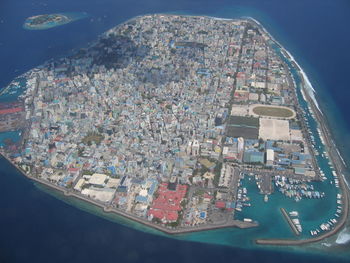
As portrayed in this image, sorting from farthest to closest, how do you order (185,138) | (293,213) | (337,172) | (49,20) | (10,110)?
1. (49,20)
2. (10,110)
3. (185,138)
4. (337,172)
5. (293,213)

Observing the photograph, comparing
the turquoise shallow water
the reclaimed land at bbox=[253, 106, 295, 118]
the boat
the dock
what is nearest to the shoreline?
the turquoise shallow water

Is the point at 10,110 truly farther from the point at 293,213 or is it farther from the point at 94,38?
the point at 293,213

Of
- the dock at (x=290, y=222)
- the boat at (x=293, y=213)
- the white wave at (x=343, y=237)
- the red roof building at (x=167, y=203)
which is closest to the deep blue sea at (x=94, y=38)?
the dock at (x=290, y=222)

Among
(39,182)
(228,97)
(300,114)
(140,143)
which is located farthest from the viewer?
(228,97)

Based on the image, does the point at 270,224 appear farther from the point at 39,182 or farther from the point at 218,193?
the point at 39,182

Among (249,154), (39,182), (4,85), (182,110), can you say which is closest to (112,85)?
(182,110)

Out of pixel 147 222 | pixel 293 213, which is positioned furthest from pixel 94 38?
pixel 293 213

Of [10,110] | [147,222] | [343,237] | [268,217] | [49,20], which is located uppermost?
[49,20]

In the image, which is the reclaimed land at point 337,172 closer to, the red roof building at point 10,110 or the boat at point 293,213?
the boat at point 293,213
